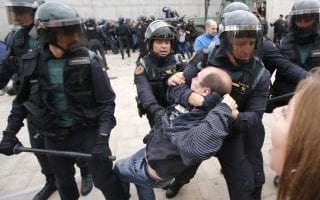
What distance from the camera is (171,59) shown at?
298 centimetres

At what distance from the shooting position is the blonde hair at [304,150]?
75 cm

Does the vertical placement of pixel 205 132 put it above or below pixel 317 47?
below

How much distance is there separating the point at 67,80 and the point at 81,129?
408 millimetres

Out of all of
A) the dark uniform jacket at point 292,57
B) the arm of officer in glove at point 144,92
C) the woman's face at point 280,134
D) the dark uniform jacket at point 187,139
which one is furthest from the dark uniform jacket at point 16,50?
the woman's face at point 280,134

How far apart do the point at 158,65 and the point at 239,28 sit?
88cm

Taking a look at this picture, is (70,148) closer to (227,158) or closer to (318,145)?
(227,158)

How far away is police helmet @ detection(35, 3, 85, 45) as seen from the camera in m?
2.39

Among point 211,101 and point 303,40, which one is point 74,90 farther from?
point 303,40

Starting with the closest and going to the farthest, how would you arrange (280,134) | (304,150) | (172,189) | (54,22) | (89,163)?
(304,150)
(280,134)
(54,22)
(89,163)
(172,189)

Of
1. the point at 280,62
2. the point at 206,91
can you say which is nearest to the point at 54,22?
the point at 206,91

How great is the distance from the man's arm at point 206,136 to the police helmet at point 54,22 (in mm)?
1200

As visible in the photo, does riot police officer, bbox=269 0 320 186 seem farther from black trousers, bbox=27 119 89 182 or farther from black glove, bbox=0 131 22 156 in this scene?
black glove, bbox=0 131 22 156

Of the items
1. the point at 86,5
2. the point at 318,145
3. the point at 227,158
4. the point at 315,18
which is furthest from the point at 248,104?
the point at 86,5

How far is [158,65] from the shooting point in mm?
2941
